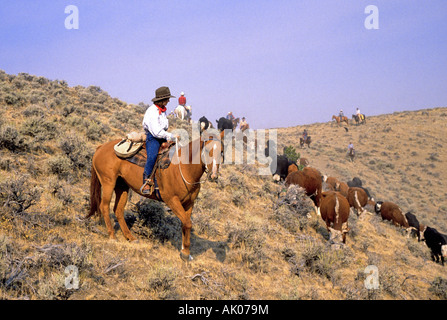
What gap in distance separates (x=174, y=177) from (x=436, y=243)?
13308 millimetres

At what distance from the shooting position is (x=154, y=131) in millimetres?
5812

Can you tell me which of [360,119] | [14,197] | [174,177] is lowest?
[14,197]

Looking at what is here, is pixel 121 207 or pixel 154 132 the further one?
pixel 121 207

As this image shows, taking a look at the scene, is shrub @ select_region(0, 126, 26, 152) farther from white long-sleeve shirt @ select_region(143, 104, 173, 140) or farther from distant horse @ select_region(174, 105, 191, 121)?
distant horse @ select_region(174, 105, 191, 121)

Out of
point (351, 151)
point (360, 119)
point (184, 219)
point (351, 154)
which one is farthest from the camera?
point (360, 119)

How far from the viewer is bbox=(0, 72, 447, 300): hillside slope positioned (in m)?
4.75

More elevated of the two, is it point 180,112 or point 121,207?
point 180,112

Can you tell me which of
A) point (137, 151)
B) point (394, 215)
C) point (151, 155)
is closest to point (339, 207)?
point (151, 155)

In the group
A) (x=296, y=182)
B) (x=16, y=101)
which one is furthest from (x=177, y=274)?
(x=16, y=101)

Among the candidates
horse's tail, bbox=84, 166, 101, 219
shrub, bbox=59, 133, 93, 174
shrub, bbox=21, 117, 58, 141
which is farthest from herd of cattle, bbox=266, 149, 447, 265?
shrub, bbox=21, 117, 58, 141

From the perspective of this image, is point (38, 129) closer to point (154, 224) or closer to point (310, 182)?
point (154, 224)

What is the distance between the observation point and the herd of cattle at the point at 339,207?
991 cm

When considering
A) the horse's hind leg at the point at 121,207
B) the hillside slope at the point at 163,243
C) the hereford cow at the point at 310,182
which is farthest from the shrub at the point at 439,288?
the horse's hind leg at the point at 121,207

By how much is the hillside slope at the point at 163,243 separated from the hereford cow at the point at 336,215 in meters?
0.53
